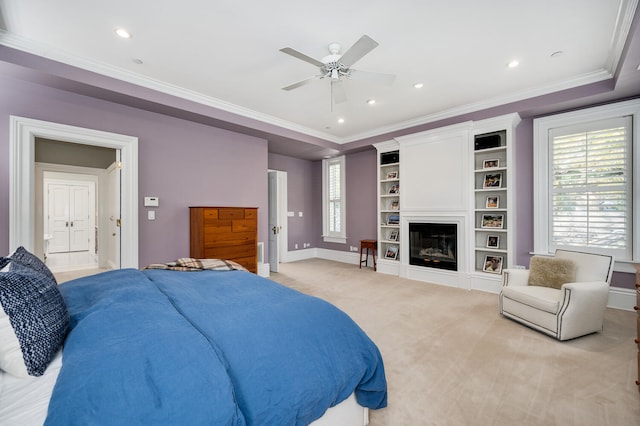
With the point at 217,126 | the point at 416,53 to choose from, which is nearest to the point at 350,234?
the point at 217,126

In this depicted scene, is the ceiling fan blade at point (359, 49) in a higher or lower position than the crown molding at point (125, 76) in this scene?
lower

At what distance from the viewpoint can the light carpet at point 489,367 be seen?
5.44 ft

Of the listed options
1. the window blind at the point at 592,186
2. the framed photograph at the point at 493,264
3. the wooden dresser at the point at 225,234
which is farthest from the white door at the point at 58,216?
the window blind at the point at 592,186

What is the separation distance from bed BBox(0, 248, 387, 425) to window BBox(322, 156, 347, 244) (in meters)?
4.85

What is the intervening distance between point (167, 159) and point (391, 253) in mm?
4226

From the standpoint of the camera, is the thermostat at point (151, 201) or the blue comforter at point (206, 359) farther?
the thermostat at point (151, 201)

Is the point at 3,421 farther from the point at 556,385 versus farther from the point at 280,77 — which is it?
the point at 280,77

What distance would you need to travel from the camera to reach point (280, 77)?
3.27 m

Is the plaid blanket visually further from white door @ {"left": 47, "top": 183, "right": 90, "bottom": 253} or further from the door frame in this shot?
white door @ {"left": 47, "top": 183, "right": 90, "bottom": 253}

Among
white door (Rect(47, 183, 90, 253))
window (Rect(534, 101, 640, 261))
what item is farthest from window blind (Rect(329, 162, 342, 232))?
white door (Rect(47, 183, 90, 253))

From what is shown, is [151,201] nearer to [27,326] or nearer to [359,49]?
[27,326]

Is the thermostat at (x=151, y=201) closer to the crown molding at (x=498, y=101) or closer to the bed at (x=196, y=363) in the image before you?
the bed at (x=196, y=363)

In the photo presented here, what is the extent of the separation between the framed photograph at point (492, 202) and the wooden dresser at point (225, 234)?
3.68 m

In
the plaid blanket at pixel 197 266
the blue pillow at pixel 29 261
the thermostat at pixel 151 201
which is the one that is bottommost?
the plaid blanket at pixel 197 266
